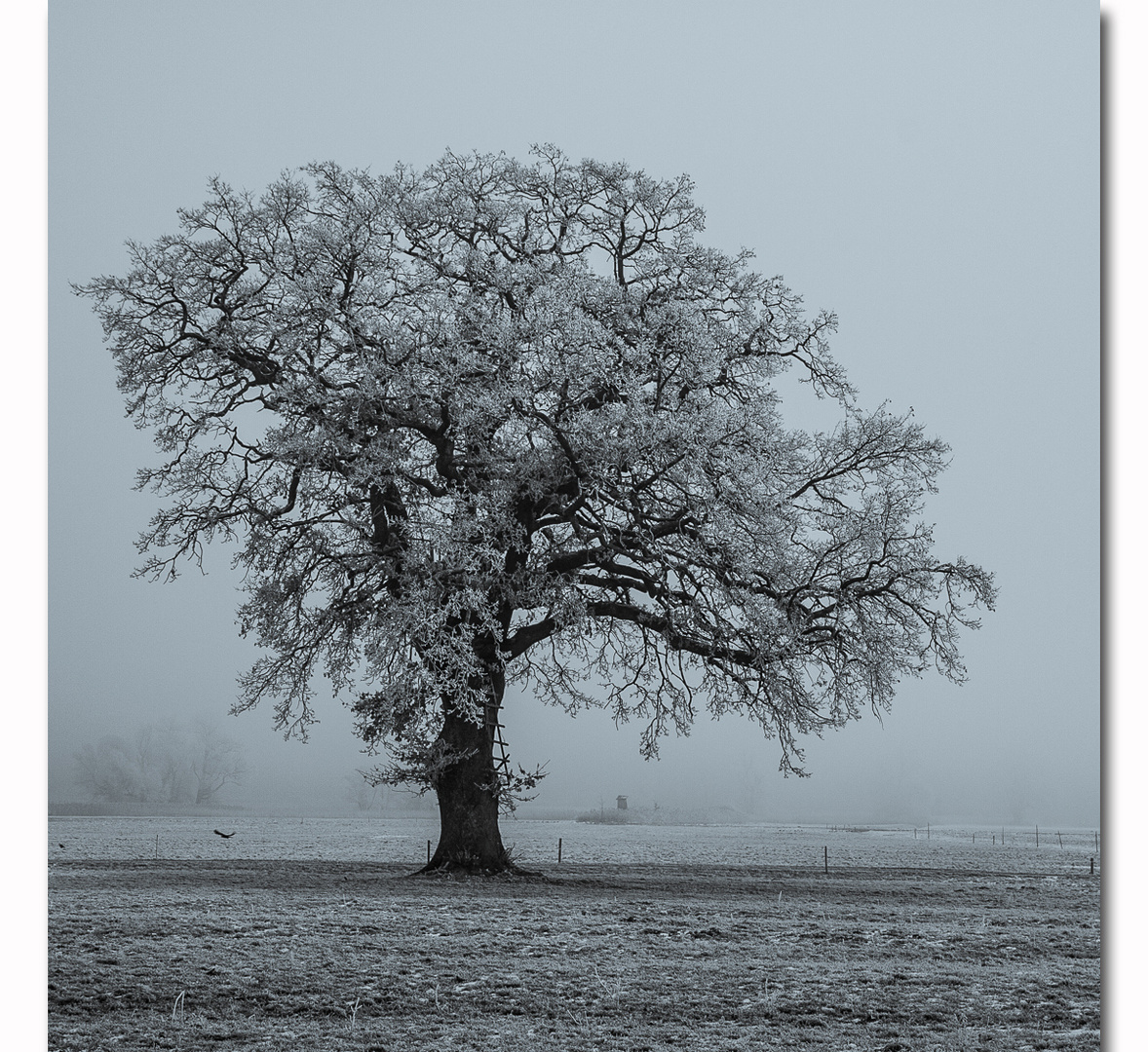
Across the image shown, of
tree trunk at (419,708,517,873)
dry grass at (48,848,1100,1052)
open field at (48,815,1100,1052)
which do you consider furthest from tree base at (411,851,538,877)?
dry grass at (48,848,1100,1052)

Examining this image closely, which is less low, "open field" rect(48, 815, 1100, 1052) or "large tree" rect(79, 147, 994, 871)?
"large tree" rect(79, 147, 994, 871)

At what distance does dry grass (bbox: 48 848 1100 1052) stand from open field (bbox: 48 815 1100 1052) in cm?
3

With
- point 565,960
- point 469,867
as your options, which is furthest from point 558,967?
point 469,867

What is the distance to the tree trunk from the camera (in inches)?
615

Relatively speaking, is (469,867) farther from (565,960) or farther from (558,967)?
(558,967)

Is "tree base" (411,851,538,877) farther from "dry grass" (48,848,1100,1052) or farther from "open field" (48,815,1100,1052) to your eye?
"dry grass" (48,848,1100,1052)

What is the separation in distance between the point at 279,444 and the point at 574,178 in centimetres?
594

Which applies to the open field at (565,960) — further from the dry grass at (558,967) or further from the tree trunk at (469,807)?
the tree trunk at (469,807)

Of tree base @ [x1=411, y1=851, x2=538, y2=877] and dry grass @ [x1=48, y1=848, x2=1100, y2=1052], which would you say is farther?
tree base @ [x1=411, y1=851, x2=538, y2=877]

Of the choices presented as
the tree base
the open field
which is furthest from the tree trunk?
the open field

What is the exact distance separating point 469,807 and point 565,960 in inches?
257

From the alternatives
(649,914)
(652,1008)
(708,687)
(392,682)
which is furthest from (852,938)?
(392,682)

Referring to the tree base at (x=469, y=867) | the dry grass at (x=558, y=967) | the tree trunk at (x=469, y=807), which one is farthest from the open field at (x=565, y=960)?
the tree trunk at (x=469, y=807)
